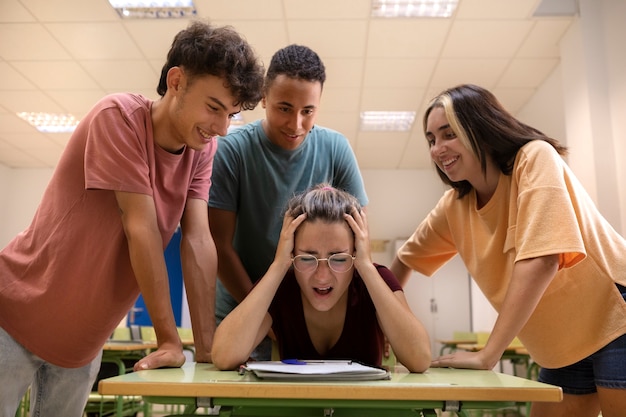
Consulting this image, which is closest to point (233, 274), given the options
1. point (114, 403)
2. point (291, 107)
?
point (291, 107)

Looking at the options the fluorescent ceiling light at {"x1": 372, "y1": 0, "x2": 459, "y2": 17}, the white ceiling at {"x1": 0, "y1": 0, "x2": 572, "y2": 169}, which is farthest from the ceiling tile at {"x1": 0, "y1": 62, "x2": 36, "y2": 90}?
the fluorescent ceiling light at {"x1": 372, "y1": 0, "x2": 459, "y2": 17}

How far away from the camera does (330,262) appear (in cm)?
129

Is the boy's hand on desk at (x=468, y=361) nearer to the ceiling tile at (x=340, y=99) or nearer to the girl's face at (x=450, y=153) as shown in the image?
the girl's face at (x=450, y=153)

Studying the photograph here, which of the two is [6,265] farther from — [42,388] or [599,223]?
[599,223]

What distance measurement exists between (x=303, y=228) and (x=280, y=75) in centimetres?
63

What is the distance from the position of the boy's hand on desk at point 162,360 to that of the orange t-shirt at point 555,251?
2.60 ft

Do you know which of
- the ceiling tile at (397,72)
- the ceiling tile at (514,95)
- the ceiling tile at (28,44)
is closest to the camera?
the ceiling tile at (28,44)

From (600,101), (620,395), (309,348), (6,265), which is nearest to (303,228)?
(309,348)

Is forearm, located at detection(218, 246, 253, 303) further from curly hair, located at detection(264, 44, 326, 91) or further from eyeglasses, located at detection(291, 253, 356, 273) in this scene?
curly hair, located at detection(264, 44, 326, 91)

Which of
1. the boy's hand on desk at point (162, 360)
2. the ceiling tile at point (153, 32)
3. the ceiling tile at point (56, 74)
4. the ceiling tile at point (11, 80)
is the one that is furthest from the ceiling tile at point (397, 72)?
the boy's hand on desk at point (162, 360)

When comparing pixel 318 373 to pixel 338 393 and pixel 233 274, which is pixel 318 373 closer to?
pixel 338 393

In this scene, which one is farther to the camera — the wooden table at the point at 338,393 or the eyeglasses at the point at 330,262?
the eyeglasses at the point at 330,262

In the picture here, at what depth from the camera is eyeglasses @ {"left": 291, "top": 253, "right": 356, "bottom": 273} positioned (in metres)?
1.29

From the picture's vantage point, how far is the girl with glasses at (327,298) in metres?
1.23
